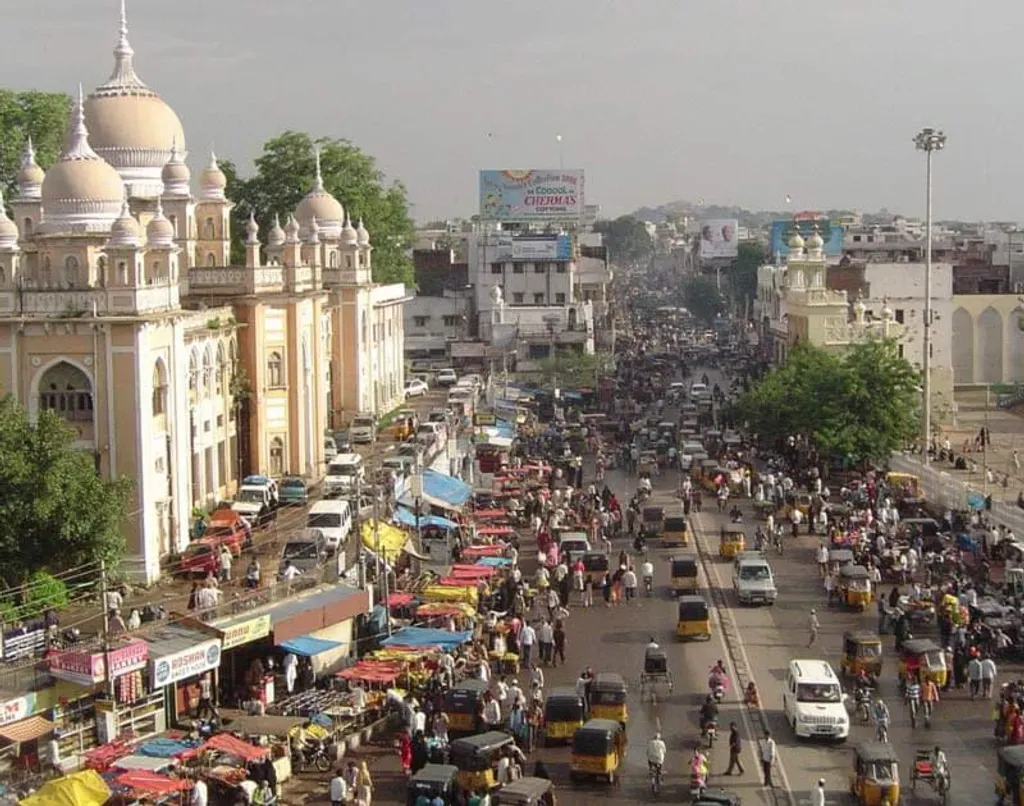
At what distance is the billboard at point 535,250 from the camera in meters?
95.7

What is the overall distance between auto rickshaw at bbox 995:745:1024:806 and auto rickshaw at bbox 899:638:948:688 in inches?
195

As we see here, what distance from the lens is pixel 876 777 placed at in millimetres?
22266

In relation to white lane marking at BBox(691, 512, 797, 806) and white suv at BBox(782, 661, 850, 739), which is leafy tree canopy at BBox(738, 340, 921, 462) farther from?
white suv at BBox(782, 661, 850, 739)

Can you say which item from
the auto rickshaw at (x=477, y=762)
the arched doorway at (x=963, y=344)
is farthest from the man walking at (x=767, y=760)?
the arched doorway at (x=963, y=344)

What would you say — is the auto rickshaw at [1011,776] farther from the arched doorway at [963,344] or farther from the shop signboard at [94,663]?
the arched doorway at [963,344]

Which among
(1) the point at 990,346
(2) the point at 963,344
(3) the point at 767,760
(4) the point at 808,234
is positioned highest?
(4) the point at 808,234

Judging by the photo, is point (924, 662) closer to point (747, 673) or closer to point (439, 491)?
point (747, 673)

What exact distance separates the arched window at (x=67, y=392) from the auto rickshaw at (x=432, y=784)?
15.9m

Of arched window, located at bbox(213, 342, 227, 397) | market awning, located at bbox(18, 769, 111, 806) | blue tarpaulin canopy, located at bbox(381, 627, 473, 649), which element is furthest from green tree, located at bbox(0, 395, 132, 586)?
arched window, located at bbox(213, 342, 227, 397)

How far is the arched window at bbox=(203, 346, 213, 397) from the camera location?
42.5 metres

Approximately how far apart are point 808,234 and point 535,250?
993 inches

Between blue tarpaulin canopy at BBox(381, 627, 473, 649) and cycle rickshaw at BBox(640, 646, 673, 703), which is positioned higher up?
blue tarpaulin canopy at BBox(381, 627, 473, 649)

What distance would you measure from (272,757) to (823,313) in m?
50.6

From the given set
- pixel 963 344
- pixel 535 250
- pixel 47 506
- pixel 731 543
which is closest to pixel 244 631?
pixel 47 506
